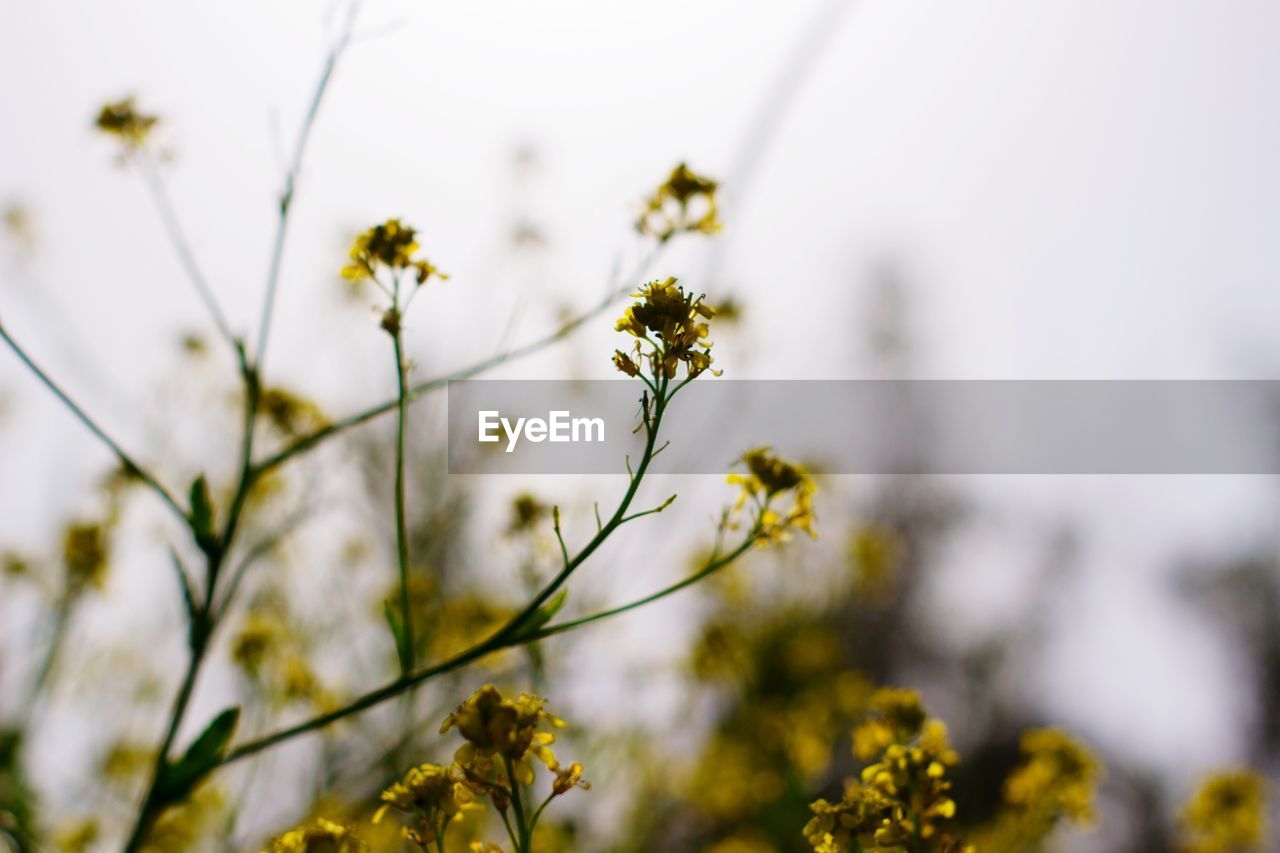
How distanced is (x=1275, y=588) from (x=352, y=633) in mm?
12328

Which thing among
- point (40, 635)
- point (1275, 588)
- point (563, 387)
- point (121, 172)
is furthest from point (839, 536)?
point (1275, 588)

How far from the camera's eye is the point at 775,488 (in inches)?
58.0

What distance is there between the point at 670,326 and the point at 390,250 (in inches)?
18.1

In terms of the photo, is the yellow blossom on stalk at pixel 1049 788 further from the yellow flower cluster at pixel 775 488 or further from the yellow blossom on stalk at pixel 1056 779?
the yellow flower cluster at pixel 775 488

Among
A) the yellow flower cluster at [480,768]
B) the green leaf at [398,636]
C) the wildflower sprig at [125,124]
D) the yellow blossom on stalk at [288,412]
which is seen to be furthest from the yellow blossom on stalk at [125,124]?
the yellow flower cluster at [480,768]

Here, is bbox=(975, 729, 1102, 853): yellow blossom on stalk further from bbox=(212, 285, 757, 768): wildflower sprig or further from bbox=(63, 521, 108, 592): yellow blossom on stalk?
bbox=(63, 521, 108, 592): yellow blossom on stalk

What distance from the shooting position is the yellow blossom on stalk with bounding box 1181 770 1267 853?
10.4 feet

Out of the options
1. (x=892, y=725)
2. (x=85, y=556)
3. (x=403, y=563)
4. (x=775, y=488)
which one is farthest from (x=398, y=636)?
(x=85, y=556)

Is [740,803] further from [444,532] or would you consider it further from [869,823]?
[869,823]

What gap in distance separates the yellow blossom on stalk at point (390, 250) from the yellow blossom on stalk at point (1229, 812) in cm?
346

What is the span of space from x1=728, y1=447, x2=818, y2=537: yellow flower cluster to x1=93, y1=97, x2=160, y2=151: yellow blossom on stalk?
4.38ft

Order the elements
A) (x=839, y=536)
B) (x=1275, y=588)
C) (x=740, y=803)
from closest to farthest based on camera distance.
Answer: (x=740, y=803) < (x=839, y=536) < (x=1275, y=588)

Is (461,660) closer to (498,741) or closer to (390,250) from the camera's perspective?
(498,741)

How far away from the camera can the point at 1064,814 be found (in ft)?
7.18
